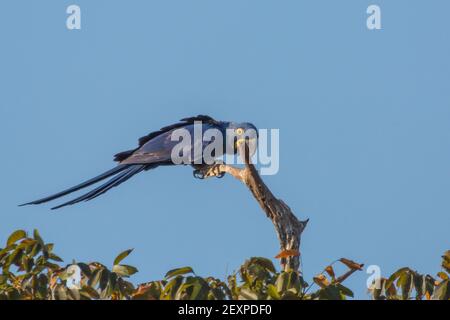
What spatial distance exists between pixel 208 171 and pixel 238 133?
0.74 metres

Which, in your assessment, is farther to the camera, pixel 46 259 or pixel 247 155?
pixel 247 155

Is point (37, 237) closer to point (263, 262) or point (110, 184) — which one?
point (263, 262)

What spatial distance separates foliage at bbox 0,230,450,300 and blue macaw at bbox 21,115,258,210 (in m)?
3.07

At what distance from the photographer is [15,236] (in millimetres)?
5516

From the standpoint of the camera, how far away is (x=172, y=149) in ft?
31.8

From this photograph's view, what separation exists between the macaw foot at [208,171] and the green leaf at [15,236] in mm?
3357

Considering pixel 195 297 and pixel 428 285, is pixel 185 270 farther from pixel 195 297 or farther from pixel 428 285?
pixel 428 285

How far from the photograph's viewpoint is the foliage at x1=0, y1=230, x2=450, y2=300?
16.0ft

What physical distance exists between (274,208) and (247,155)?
19.4 inches

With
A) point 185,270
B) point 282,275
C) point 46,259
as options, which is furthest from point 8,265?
point 282,275

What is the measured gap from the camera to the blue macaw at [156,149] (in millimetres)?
9031

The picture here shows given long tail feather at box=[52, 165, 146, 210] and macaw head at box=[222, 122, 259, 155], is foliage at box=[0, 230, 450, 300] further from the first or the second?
macaw head at box=[222, 122, 259, 155]

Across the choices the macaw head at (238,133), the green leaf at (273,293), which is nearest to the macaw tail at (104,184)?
the macaw head at (238,133)
